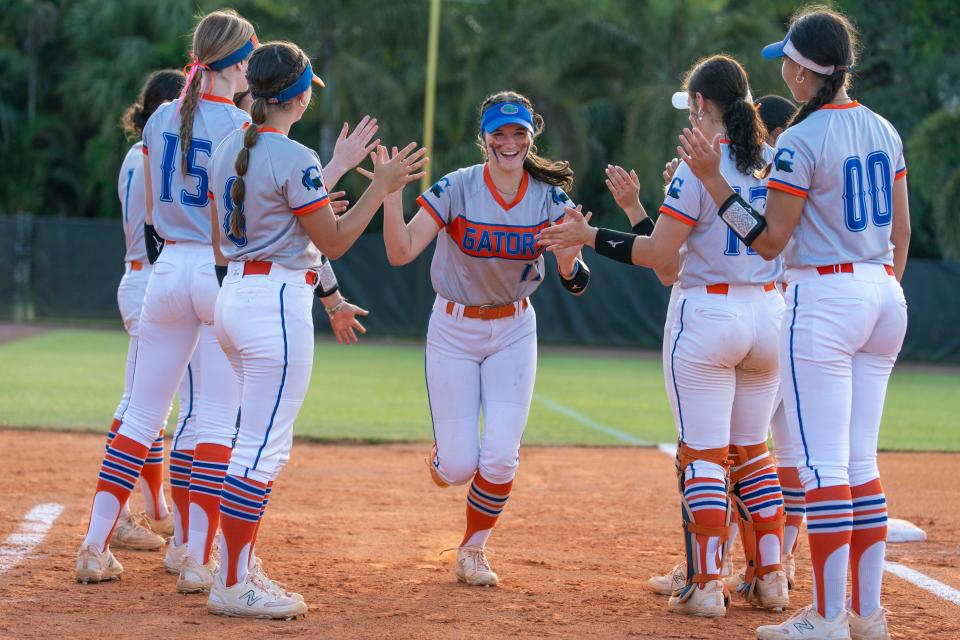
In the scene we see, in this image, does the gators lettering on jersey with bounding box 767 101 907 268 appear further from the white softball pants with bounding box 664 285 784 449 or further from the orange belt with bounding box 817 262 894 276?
the white softball pants with bounding box 664 285 784 449

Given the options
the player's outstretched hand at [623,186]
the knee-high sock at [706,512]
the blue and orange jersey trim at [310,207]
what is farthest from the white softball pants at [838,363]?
the blue and orange jersey trim at [310,207]

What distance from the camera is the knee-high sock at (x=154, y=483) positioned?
6.00 m

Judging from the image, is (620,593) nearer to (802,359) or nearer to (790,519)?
(790,519)

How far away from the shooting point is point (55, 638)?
160 inches

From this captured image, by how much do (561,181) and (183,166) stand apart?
1.74m

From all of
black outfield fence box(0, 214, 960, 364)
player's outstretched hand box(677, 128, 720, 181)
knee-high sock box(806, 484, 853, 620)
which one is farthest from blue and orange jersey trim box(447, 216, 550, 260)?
black outfield fence box(0, 214, 960, 364)

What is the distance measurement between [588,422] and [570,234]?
680cm

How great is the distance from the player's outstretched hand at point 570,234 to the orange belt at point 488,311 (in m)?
0.48

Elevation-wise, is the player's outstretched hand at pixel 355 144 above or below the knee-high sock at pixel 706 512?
above

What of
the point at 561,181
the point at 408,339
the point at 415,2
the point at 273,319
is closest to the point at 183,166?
the point at 273,319

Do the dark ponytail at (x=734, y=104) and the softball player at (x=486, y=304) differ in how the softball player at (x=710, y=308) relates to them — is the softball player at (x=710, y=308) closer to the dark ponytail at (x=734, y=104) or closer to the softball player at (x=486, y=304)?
the dark ponytail at (x=734, y=104)

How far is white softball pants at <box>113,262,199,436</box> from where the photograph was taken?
5.59 m

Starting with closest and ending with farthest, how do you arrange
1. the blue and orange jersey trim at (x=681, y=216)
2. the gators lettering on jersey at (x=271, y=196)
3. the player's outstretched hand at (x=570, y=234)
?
the gators lettering on jersey at (x=271, y=196)
the blue and orange jersey trim at (x=681, y=216)
the player's outstretched hand at (x=570, y=234)

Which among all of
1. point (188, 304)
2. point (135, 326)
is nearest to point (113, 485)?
point (188, 304)
